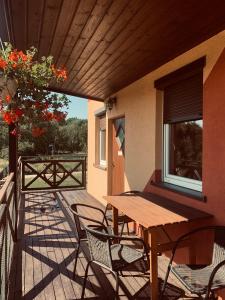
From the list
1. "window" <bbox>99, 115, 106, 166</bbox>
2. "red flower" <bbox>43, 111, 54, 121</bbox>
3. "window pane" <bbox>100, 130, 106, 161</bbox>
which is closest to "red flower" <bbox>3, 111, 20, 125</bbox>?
"red flower" <bbox>43, 111, 54, 121</bbox>

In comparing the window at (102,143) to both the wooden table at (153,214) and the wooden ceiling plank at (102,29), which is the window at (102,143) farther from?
the wooden table at (153,214)

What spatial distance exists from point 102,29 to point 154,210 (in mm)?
1866

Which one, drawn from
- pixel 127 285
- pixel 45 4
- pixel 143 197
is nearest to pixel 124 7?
pixel 45 4

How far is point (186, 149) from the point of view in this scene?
380cm

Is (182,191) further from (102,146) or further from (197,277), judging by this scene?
(102,146)

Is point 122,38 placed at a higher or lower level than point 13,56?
higher

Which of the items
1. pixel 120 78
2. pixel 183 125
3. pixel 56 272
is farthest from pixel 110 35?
pixel 56 272

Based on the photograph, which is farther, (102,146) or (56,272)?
(102,146)

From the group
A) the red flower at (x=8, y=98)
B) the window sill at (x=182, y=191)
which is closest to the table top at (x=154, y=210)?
the window sill at (x=182, y=191)

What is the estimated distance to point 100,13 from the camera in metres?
2.49

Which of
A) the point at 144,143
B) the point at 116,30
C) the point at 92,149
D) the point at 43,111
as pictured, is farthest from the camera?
the point at 92,149

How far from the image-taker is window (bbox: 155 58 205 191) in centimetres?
338

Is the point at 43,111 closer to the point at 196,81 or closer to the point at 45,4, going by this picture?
the point at 45,4

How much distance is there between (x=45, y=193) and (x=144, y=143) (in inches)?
200
